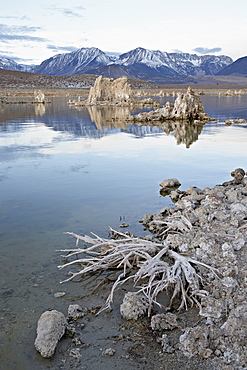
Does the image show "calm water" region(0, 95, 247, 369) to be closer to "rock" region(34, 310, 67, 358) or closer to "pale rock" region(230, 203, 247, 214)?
"rock" region(34, 310, 67, 358)

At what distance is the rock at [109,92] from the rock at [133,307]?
174 ft

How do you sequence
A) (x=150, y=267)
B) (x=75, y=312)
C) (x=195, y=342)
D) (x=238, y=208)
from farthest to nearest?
(x=238, y=208)
(x=150, y=267)
(x=75, y=312)
(x=195, y=342)

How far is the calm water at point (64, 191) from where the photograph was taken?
4461mm

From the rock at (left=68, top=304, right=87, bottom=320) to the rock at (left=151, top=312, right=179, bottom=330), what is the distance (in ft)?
2.93

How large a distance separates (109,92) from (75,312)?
59.0 meters

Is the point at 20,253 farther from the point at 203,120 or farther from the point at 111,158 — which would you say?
the point at 203,120

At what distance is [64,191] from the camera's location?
903 centimetres

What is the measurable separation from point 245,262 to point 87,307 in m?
2.23

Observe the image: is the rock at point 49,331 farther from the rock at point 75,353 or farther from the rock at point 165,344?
the rock at point 165,344

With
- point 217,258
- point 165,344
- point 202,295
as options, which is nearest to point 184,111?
point 217,258

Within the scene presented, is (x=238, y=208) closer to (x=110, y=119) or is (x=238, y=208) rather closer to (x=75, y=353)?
(x=75, y=353)

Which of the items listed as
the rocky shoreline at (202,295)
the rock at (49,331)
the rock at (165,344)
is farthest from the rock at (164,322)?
the rock at (49,331)

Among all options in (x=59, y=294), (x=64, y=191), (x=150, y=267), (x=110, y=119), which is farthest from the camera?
(x=110, y=119)

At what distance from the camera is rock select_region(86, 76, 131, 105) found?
185 feet
